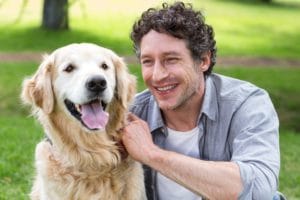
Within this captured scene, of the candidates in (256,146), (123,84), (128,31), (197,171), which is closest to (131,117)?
(123,84)

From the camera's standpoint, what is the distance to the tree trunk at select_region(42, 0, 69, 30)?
1708 cm

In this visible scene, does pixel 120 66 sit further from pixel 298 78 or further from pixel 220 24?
pixel 220 24

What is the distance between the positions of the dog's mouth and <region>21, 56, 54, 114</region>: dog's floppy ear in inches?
6.6

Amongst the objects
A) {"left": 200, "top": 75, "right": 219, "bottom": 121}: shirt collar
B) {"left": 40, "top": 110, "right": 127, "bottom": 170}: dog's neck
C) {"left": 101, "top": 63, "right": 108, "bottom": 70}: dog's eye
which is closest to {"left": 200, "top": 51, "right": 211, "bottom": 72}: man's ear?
{"left": 200, "top": 75, "right": 219, "bottom": 121}: shirt collar

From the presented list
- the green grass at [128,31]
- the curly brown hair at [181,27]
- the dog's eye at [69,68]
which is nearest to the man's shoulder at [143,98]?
the curly brown hair at [181,27]

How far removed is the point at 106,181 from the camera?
12.8ft

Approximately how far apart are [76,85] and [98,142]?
44cm

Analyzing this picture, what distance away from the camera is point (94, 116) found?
378 cm

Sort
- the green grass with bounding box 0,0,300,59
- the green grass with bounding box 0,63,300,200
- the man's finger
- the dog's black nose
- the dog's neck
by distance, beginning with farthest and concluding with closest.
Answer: the green grass with bounding box 0,0,300,59 < the green grass with bounding box 0,63,300,200 < the man's finger < the dog's neck < the dog's black nose

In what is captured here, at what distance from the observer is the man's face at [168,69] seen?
3.81 meters

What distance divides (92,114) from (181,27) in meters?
0.74

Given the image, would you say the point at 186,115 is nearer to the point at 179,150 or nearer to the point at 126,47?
the point at 179,150

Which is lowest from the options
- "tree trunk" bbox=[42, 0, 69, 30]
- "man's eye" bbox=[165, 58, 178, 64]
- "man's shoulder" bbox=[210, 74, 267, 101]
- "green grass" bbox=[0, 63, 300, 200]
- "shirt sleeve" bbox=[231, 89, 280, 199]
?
"tree trunk" bbox=[42, 0, 69, 30]

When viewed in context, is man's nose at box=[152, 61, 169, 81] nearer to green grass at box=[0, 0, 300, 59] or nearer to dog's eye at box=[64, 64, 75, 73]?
dog's eye at box=[64, 64, 75, 73]
